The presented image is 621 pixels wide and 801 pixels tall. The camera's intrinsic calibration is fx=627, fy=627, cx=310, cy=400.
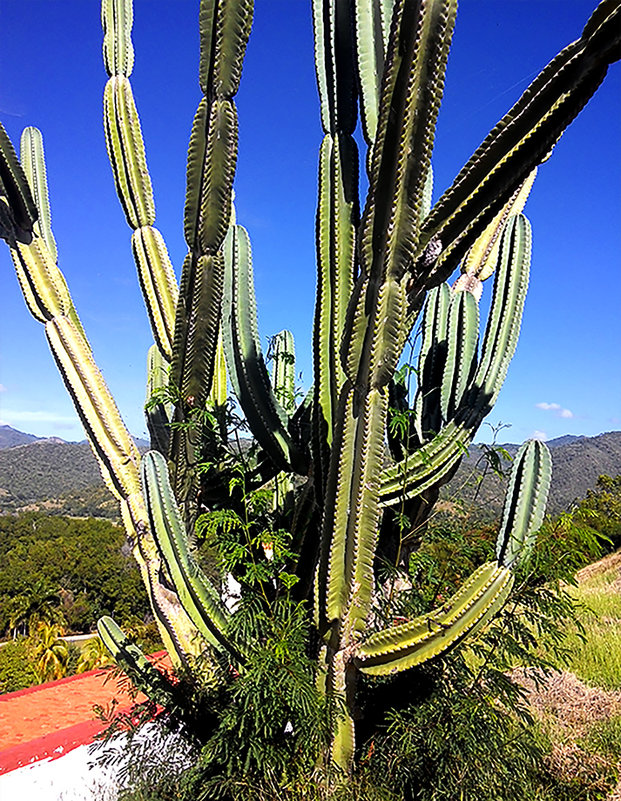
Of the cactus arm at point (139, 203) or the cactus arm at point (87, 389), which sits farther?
the cactus arm at point (139, 203)

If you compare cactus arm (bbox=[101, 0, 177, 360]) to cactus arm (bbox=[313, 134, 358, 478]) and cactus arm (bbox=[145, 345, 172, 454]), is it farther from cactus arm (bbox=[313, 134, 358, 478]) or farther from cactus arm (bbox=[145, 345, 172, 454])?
cactus arm (bbox=[313, 134, 358, 478])

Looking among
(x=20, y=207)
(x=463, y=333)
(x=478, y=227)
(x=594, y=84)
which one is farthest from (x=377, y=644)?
(x=20, y=207)

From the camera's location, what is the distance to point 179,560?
3.00 meters

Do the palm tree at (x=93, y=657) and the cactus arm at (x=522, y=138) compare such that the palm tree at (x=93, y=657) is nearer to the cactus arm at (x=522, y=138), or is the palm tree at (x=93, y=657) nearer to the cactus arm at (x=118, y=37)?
the cactus arm at (x=118, y=37)

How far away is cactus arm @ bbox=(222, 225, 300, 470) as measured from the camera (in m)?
3.27

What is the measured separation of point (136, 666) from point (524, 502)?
2244 mm

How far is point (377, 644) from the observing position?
8.36 feet

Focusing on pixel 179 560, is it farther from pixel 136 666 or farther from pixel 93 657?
pixel 93 657

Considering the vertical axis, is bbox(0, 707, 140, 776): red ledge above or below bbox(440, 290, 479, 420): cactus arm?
below

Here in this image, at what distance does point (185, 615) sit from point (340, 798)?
118 cm

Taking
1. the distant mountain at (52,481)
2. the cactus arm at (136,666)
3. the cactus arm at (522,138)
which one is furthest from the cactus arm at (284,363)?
the distant mountain at (52,481)

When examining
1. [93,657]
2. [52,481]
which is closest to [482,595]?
[93,657]

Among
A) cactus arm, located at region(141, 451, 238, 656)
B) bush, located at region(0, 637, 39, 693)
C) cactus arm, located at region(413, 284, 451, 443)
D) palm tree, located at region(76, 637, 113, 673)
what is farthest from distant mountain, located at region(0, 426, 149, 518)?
cactus arm, located at region(141, 451, 238, 656)

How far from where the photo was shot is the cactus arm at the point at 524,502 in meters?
2.75
